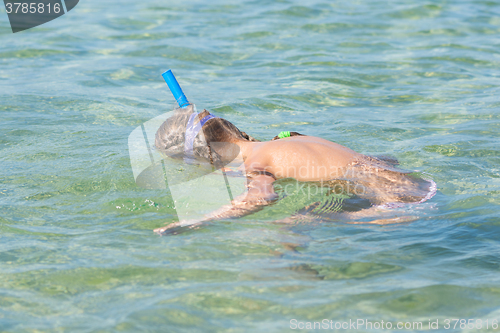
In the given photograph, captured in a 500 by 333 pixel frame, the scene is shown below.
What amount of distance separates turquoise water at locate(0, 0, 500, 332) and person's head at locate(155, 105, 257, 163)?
446 millimetres

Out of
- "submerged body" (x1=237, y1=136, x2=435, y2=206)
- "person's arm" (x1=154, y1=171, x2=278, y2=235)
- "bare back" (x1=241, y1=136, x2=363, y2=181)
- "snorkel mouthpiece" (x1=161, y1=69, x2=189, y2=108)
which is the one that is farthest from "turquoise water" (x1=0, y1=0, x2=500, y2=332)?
"snorkel mouthpiece" (x1=161, y1=69, x2=189, y2=108)

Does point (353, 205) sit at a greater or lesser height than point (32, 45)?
lesser

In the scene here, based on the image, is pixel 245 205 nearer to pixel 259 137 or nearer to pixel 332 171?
pixel 332 171

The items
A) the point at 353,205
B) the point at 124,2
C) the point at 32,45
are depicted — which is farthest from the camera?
the point at 124,2

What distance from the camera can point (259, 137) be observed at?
5418mm

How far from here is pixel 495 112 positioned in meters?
6.04

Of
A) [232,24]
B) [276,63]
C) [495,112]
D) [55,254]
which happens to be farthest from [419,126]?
[232,24]

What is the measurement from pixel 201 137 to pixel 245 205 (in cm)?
84

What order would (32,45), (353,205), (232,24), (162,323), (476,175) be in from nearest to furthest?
(162,323) < (353,205) < (476,175) < (32,45) < (232,24)

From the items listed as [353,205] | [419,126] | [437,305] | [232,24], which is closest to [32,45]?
[232,24]

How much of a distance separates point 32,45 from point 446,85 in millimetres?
7034

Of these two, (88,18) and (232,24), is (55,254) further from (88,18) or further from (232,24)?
(88,18)

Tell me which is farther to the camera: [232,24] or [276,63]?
[232,24]

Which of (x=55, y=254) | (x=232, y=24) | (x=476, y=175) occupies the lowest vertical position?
(x=476, y=175)
